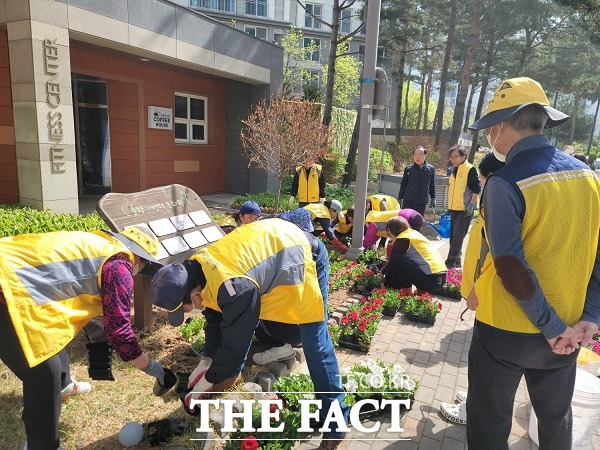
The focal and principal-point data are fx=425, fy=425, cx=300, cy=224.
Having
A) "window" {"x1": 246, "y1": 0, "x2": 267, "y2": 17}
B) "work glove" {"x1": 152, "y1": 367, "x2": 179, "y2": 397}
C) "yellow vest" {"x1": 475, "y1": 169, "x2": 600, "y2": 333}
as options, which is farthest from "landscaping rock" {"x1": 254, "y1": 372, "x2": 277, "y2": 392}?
"window" {"x1": 246, "y1": 0, "x2": 267, "y2": 17}

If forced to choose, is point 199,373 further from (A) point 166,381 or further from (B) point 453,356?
(B) point 453,356

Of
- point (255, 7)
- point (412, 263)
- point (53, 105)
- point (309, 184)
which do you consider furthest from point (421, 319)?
point (255, 7)

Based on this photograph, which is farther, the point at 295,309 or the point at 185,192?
the point at 185,192

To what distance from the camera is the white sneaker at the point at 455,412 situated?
311 centimetres

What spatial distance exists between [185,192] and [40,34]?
414cm

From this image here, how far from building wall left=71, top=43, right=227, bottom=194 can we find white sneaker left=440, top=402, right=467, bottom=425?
385 inches

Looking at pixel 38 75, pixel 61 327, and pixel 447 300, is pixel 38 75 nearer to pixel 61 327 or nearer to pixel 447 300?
pixel 61 327

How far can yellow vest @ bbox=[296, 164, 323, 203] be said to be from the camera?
330 inches

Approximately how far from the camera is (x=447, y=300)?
580cm

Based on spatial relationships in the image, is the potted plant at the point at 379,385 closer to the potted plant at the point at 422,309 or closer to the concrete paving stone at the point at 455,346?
the concrete paving stone at the point at 455,346

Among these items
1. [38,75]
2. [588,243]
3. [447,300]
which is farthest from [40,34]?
[588,243]

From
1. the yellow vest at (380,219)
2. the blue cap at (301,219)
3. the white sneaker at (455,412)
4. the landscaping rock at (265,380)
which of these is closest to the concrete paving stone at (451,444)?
the white sneaker at (455,412)

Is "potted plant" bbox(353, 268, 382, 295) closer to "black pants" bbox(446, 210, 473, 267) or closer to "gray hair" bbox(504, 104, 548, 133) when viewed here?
"black pants" bbox(446, 210, 473, 267)

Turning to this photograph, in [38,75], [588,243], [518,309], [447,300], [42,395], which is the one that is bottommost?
[447,300]
